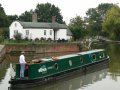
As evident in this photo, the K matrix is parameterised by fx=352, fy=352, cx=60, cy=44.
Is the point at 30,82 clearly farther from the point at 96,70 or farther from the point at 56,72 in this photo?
the point at 96,70

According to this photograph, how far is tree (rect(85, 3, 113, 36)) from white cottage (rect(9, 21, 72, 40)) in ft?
169

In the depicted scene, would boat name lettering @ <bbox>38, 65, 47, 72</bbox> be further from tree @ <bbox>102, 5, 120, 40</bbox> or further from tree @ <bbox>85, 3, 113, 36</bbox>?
tree @ <bbox>85, 3, 113, 36</bbox>

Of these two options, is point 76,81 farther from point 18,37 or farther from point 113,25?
point 113,25

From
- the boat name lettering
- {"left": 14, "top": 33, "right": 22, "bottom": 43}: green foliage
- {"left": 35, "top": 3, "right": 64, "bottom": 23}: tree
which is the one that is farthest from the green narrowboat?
{"left": 35, "top": 3, "right": 64, "bottom": 23}: tree

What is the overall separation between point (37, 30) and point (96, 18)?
82.1 metres

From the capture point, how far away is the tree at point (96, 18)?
122 m

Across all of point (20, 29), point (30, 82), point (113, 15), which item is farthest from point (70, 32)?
point (30, 82)

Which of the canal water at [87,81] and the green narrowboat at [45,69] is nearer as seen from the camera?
the green narrowboat at [45,69]

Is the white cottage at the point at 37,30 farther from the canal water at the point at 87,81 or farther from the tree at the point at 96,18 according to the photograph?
the tree at the point at 96,18

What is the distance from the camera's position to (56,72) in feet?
87.3

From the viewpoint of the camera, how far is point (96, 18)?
14288cm

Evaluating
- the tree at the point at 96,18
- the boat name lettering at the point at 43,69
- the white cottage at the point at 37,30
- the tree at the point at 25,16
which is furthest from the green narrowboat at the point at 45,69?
the tree at the point at 96,18

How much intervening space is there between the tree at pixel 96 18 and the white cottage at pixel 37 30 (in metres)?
51.4

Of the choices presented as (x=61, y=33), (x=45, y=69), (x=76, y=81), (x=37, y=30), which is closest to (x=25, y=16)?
(x=61, y=33)
